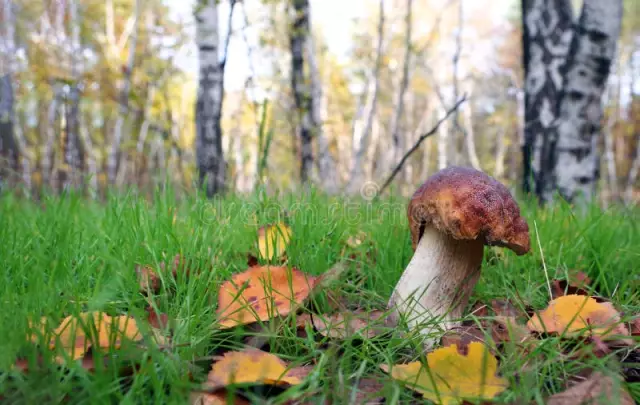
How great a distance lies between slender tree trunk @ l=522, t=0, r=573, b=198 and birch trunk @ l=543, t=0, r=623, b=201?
0.08 m

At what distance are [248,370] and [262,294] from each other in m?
0.34

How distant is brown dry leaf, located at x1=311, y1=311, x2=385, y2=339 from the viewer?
3.51 feet

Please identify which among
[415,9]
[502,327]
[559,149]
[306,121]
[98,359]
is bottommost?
[502,327]

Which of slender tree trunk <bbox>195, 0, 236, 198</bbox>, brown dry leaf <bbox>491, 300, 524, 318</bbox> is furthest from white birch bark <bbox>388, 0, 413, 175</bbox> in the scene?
brown dry leaf <bbox>491, 300, 524, 318</bbox>

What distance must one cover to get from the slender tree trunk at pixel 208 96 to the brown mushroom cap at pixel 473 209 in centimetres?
349

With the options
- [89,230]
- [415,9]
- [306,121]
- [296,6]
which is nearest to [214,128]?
[306,121]

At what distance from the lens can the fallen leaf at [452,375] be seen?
834mm

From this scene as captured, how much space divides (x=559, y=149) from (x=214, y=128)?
3.57 meters

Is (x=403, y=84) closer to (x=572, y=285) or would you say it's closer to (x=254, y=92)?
(x=254, y=92)

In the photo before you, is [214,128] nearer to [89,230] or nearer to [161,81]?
[89,230]

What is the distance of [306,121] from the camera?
606 centimetres

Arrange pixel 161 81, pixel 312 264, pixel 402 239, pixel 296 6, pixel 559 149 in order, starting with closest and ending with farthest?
pixel 312 264 < pixel 402 239 < pixel 559 149 < pixel 296 6 < pixel 161 81

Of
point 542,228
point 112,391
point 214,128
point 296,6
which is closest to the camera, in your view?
point 112,391

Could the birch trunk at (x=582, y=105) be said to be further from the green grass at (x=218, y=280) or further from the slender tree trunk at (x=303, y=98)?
the slender tree trunk at (x=303, y=98)
